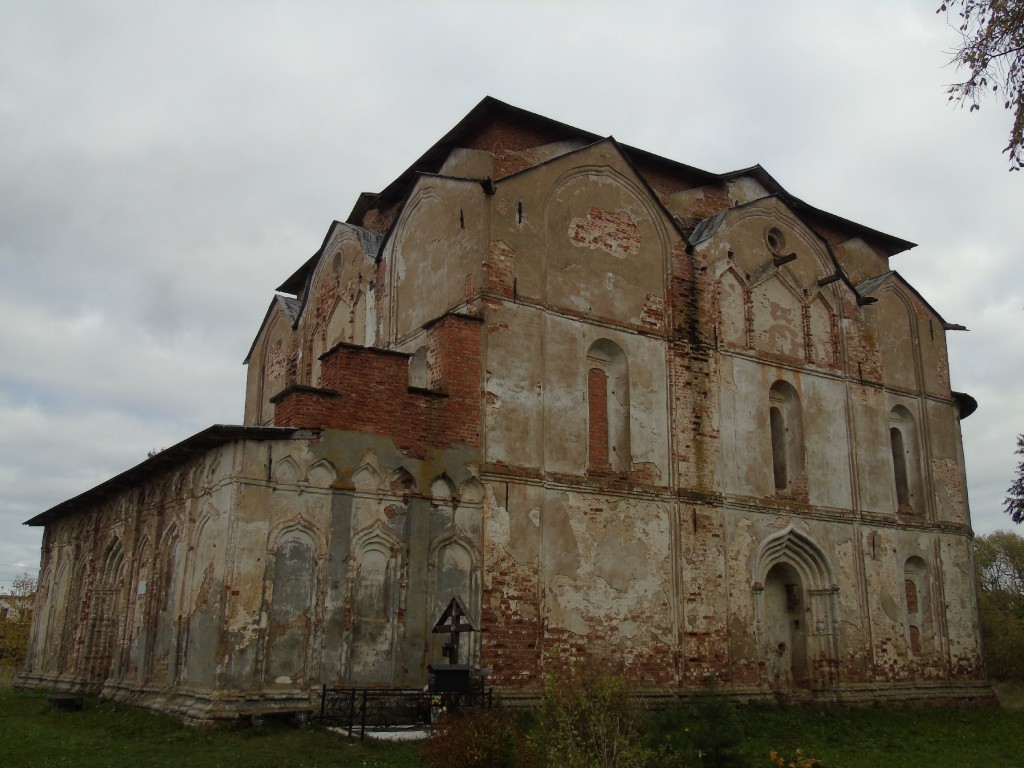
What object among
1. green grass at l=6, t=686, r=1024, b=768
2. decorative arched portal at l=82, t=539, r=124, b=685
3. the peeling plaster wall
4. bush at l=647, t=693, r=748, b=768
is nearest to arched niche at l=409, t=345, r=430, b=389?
the peeling plaster wall

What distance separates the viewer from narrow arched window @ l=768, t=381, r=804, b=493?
61.5 ft

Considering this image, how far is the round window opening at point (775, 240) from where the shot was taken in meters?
19.7

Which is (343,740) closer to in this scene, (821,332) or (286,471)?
(286,471)

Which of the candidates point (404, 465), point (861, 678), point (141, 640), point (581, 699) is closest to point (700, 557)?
point (861, 678)

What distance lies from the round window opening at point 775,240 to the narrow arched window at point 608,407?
5052mm

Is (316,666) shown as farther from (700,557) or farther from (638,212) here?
(638,212)

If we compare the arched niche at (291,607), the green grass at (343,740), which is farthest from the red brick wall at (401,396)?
the green grass at (343,740)

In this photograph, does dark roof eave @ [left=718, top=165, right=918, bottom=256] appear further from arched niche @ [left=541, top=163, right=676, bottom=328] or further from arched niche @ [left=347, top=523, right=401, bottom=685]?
arched niche @ [left=347, top=523, right=401, bottom=685]

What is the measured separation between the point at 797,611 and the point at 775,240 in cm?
755

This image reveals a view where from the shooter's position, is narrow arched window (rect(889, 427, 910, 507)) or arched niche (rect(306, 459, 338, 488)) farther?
narrow arched window (rect(889, 427, 910, 507))

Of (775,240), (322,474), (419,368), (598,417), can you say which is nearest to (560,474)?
(598,417)

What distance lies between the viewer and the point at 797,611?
60.2ft

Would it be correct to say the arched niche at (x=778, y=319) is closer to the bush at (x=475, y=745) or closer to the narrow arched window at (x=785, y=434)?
the narrow arched window at (x=785, y=434)

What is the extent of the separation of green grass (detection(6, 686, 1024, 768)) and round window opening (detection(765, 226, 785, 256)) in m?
9.04
